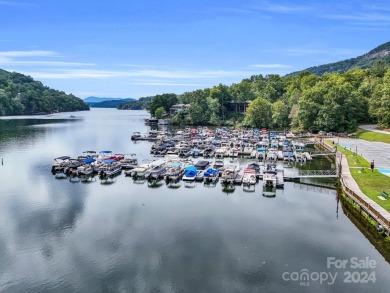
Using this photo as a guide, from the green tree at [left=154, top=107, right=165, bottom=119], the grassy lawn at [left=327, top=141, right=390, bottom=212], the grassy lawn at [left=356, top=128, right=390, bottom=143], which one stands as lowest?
the grassy lawn at [left=327, top=141, right=390, bottom=212]

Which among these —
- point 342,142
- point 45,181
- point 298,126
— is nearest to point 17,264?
point 45,181

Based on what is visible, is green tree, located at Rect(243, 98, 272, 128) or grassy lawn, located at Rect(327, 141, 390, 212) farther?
green tree, located at Rect(243, 98, 272, 128)

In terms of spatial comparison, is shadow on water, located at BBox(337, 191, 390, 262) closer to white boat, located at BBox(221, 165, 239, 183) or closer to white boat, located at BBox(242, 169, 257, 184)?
white boat, located at BBox(242, 169, 257, 184)

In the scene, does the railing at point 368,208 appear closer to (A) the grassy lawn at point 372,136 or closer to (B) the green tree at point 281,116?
(A) the grassy lawn at point 372,136

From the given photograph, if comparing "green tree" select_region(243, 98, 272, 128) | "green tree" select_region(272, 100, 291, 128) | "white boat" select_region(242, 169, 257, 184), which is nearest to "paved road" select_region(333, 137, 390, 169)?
"white boat" select_region(242, 169, 257, 184)

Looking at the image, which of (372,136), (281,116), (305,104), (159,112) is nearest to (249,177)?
(372,136)

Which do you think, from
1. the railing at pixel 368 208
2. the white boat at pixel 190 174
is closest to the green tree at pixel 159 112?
the white boat at pixel 190 174

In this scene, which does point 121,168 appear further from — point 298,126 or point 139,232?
point 298,126
